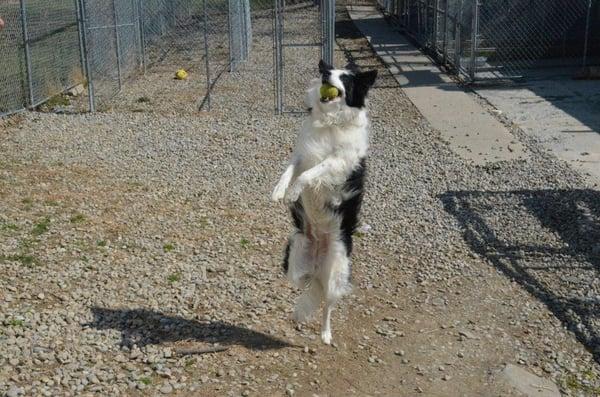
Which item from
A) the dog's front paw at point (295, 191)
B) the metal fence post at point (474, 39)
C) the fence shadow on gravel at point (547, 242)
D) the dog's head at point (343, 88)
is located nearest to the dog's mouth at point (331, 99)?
the dog's head at point (343, 88)

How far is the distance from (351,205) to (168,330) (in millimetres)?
1595

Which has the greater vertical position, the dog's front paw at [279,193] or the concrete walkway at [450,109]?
the dog's front paw at [279,193]

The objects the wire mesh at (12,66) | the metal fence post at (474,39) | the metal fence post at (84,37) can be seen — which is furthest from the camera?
the metal fence post at (474,39)

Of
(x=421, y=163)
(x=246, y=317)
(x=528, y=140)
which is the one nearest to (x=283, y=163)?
(x=421, y=163)

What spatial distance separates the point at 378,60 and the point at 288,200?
15.8 metres

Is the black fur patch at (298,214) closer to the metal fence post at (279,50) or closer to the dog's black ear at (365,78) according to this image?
the dog's black ear at (365,78)

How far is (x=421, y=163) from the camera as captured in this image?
33.7ft

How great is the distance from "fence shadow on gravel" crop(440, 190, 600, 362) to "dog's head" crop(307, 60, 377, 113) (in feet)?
7.97

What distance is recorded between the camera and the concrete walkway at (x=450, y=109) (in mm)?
11086

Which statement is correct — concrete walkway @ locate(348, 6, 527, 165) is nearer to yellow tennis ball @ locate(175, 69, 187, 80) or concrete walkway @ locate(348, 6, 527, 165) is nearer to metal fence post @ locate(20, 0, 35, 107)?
yellow tennis ball @ locate(175, 69, 187, 80)

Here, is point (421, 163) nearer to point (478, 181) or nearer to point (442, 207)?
point (478, 181)

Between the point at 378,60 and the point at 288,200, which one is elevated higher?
the point at 288,200

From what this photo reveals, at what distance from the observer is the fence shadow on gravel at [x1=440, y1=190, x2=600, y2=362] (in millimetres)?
6078

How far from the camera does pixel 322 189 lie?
16.6 feet
